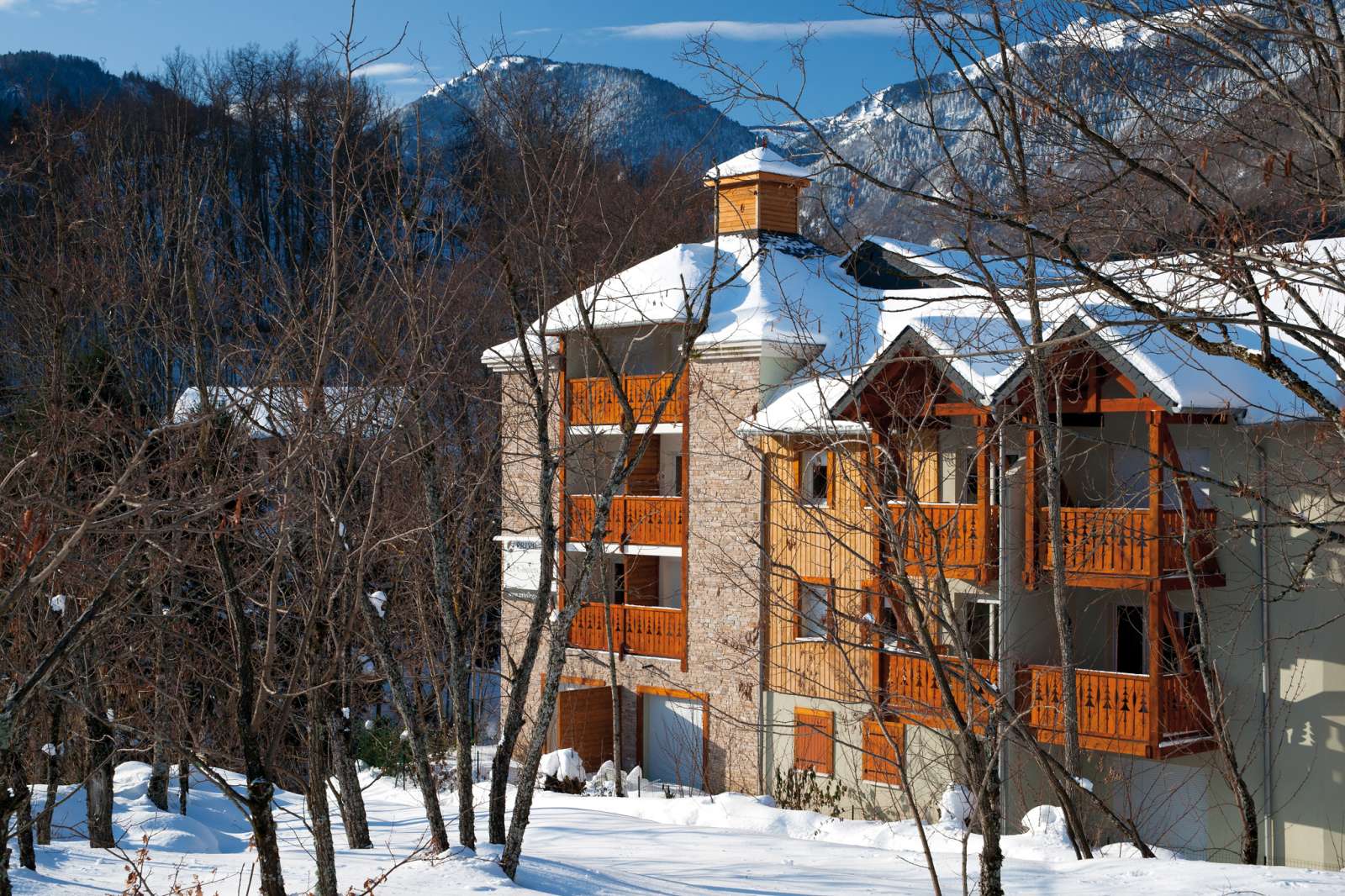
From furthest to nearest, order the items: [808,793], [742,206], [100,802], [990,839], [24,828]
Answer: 1. [742,206]
2. [808,793]
3. [100,802]
4. [24,828]
5. [990,839]

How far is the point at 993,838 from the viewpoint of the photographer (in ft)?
28.6

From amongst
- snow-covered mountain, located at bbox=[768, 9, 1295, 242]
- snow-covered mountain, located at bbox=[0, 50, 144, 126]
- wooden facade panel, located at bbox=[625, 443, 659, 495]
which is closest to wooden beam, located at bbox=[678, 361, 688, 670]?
wooden facade panel, located at bbox=[625, 443, 659, 495]

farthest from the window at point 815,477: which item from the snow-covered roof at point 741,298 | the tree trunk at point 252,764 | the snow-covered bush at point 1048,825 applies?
the tree trunk at point 252,764

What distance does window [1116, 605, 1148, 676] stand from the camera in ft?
56.4

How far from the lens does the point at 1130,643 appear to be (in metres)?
17.4

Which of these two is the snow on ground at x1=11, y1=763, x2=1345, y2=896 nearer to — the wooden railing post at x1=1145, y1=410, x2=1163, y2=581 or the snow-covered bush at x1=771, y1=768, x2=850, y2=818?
the snow-covered bush at x1=771, y1=768, x2=850, y2=818

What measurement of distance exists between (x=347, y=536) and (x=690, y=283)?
39.3 ft

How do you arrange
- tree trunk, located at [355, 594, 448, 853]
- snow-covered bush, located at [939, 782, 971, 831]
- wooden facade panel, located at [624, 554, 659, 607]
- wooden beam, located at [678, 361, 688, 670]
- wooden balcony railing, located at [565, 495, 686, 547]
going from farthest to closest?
1. wooden facade panel, located at [624, 554, 659, 607]
2. wooden balcony railing, located at [565, 495, 686, 547]
3. wooden beam, located at [678, 361, 688, 670]
4. snow-covered bush, located at [939, 782, 971, 831]
5. tree trunk, located at [355, 594, 448, 853]

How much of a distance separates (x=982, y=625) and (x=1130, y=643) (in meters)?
2.26

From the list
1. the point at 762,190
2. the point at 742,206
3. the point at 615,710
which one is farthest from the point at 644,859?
the point at 762,190

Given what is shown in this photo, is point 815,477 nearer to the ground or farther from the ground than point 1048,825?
farther from the ground

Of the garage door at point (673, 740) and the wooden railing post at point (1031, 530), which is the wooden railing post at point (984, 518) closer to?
the wooden railing post at point (1031, 530)

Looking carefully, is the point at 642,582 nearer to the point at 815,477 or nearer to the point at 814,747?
the point at 815,477

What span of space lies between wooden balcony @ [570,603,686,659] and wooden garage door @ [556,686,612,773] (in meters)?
1.11
